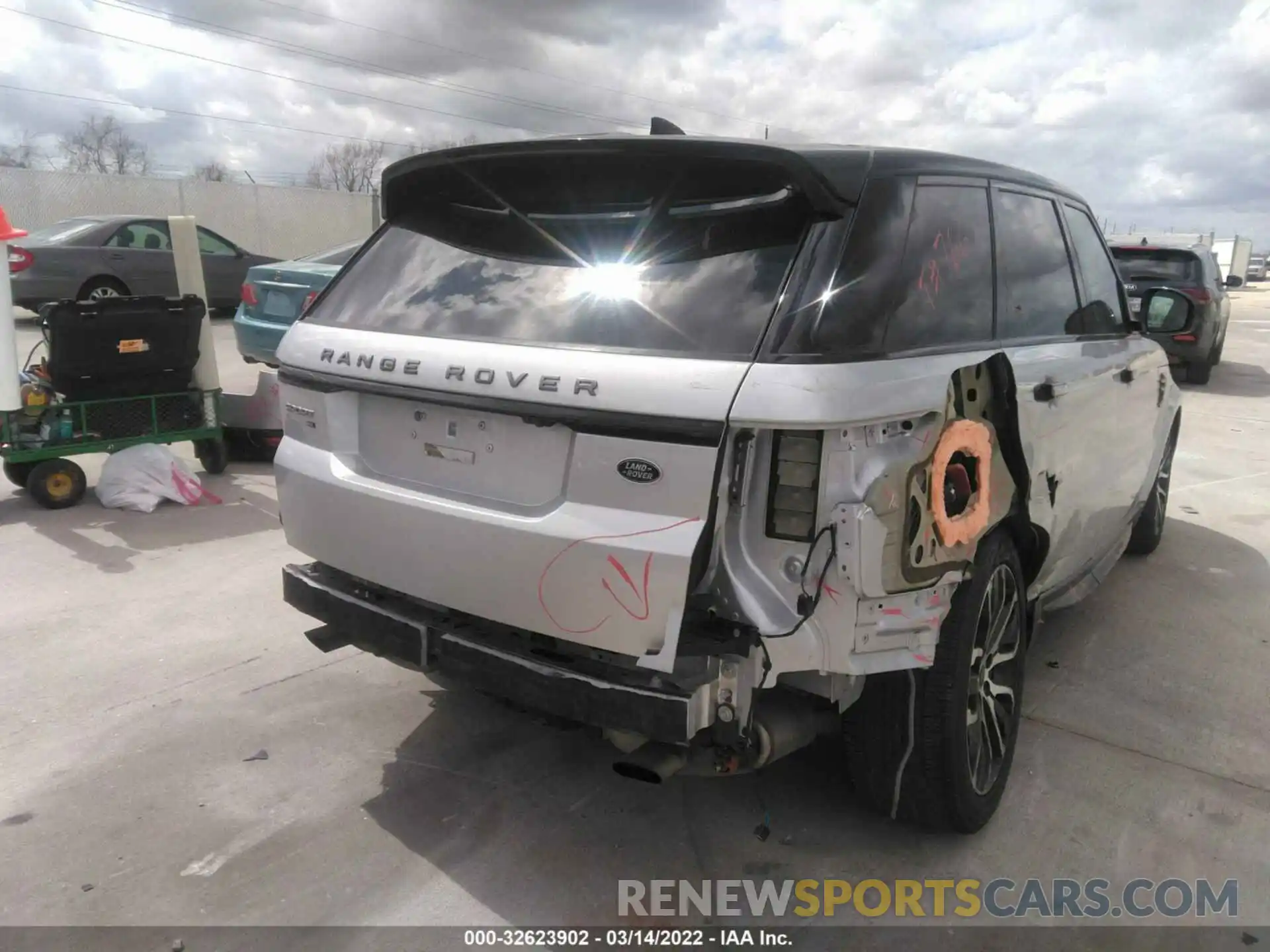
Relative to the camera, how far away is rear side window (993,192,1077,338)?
3.34 m

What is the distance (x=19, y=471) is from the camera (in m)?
6.27

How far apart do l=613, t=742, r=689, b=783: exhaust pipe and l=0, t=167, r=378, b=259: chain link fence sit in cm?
1993

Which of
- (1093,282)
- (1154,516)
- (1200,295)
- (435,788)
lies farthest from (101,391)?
(1200,295)

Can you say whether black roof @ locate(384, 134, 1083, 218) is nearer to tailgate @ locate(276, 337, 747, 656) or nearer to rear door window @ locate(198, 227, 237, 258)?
tailgate @ locate(276, 337, 747, 656)

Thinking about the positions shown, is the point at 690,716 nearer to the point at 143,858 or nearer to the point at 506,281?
the point at 506,281

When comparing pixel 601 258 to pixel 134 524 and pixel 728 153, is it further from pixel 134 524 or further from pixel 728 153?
pixel 134 524

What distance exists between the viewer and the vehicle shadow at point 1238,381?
1268cm

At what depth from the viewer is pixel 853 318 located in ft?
8.05

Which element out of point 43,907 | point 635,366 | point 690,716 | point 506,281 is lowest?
point 43,907

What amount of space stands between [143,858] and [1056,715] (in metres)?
3.22

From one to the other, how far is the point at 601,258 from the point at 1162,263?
12.3 meters

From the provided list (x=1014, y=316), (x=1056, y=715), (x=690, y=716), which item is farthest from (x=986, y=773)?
(x=1014, y=316)

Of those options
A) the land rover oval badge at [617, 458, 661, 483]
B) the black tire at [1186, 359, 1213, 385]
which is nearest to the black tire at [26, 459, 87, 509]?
the land rover oval badge at [617, 458, 661, 483]

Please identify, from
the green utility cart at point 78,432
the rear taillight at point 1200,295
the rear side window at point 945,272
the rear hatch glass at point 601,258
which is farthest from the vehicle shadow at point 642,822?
the rear taillight at point 1200,295
